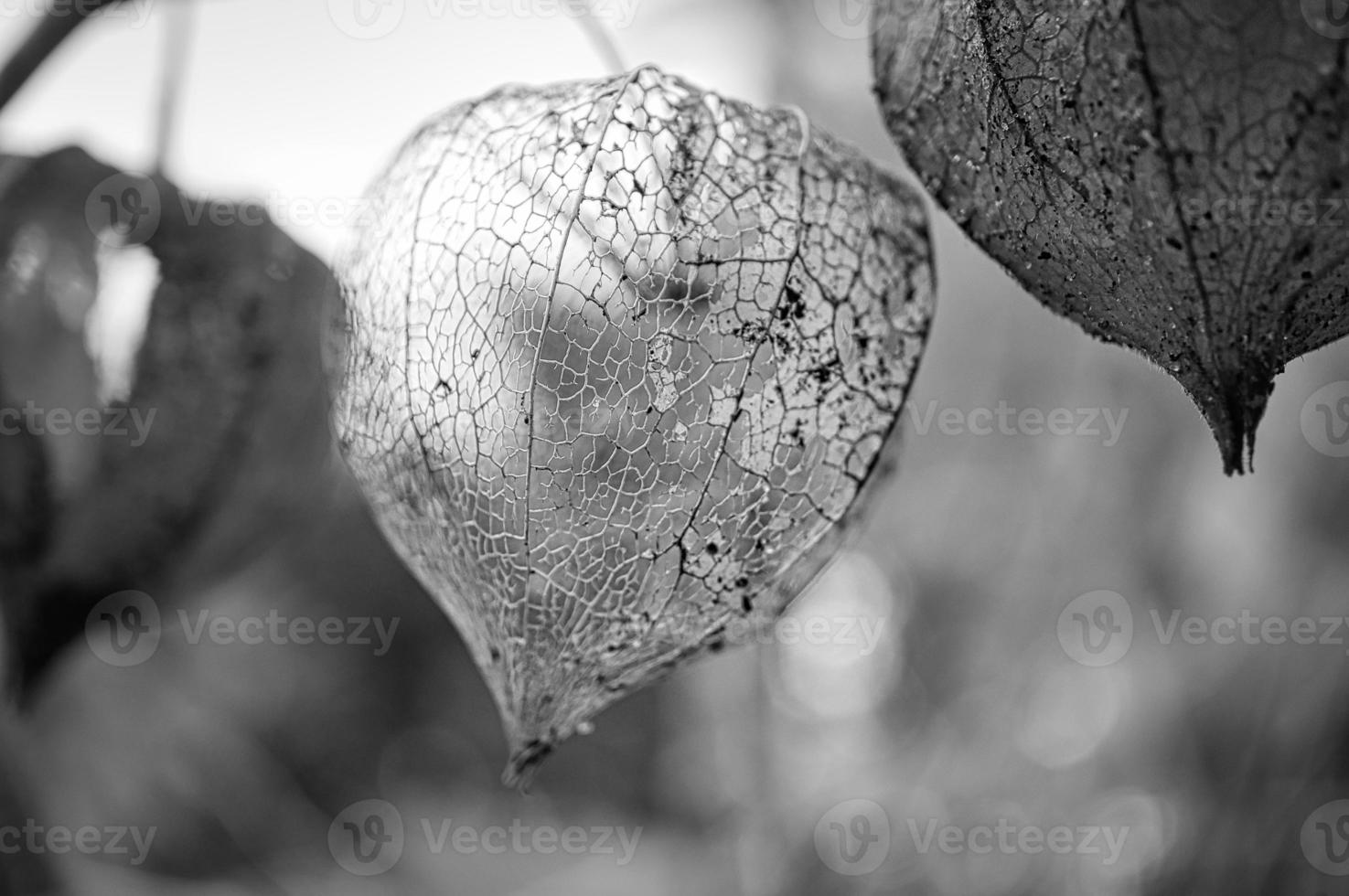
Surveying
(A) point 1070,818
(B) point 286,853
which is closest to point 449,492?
(A) point 1070,818

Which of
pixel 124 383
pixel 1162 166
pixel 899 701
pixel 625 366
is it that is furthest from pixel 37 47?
pixel 899 701

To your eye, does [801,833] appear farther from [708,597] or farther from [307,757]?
[708,597]

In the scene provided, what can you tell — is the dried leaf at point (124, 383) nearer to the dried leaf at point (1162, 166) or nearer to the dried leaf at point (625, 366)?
the dried leaf at point (625, 366)

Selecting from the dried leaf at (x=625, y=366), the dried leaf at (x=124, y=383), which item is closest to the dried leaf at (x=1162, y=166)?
the dried leaf at (x=625, y=366)

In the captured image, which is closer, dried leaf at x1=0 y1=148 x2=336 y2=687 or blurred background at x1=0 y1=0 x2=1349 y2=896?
dried leaf at x1=0 y1=148 x2=336 y2=687

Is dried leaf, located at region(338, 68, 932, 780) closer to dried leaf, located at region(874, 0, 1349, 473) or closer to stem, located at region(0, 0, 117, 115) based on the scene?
dried leaf, located at region(874, 0, 1349, 473)

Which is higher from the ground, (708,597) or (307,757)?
(708,597)

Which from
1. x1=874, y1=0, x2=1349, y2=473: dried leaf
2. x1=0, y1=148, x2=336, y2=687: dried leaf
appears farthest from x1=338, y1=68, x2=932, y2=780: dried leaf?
x1=0, y1=148, x2=336, y2=687: dried leaf
